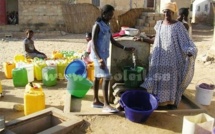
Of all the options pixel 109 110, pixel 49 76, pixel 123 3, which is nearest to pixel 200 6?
pixel 123 3

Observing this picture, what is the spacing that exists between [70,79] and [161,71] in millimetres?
1659

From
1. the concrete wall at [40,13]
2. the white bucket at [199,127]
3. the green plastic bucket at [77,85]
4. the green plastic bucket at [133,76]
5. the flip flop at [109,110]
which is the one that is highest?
the concrete wall at [40,13]

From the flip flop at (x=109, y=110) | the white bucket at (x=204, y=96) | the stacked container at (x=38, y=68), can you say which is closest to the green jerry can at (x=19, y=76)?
the stacked container at (x=38, y=68)

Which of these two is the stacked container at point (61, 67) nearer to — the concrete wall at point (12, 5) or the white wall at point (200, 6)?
the concrete wall at point (12, 5)

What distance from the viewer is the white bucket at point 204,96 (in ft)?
15.6

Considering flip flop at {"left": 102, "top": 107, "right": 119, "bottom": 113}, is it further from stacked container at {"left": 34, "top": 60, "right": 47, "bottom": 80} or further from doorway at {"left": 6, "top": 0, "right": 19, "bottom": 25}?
doorway at {"left": 6, "top": 0, "right": 19, "bottom": 25}

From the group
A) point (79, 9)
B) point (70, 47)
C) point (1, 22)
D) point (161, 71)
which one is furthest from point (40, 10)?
point (161, 71)

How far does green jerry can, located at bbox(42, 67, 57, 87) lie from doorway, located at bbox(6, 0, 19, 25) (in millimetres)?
14110

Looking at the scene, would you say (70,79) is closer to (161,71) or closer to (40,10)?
(161,71)

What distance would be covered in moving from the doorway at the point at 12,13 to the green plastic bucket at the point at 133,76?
1603 centimetres

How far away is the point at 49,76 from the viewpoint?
5.77 metres

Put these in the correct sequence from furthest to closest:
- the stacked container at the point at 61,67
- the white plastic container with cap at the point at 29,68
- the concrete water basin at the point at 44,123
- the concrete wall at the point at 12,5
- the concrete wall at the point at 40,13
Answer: the concrete wall at the point at 12,5
the concrete wall at the point at 40,13
the stacked container at the point at 61,67
the white plastic container with cap at the point at 29,68
the concrete water basin at the point at 44,123

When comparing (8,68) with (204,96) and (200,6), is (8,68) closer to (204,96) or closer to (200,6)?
(204,96)

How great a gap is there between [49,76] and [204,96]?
3.19m
